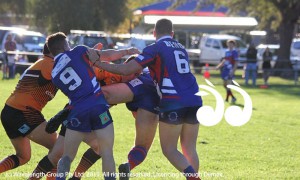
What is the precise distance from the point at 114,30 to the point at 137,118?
124 feet

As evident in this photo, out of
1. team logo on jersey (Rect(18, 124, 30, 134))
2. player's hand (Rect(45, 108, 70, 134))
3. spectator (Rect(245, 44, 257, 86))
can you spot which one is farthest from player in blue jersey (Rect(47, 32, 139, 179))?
spectator (Rect(245, 44, 257, 86))

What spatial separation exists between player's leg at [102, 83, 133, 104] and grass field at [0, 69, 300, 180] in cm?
118

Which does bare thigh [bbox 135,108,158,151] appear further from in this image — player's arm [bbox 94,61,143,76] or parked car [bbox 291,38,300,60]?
parked car [bbox 291,38,300,60]

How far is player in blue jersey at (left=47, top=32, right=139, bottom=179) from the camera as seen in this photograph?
6348 millimetres

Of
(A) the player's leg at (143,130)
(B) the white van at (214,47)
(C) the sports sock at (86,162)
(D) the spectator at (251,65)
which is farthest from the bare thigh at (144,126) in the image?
(B) the white van at (214,47)

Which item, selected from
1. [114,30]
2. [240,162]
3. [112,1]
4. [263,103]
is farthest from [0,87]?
[114,30]

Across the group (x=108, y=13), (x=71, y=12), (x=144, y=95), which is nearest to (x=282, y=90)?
(x=71, y=12)

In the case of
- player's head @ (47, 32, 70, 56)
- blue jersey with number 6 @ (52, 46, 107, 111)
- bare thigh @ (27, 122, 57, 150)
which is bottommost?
bare thigh @ (27, 122, 57, 150)

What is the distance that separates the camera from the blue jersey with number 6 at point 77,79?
20.9 feet

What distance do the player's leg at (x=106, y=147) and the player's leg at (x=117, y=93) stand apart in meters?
0.70

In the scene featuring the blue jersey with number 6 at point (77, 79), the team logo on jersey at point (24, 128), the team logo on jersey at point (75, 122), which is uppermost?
the blue jersey with number 6 at point (77, 79)

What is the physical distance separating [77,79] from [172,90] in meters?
1.02

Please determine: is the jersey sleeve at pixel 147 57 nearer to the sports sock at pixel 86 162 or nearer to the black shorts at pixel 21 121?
the sports sock at pixel 86 162

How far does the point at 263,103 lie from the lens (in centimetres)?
1950
